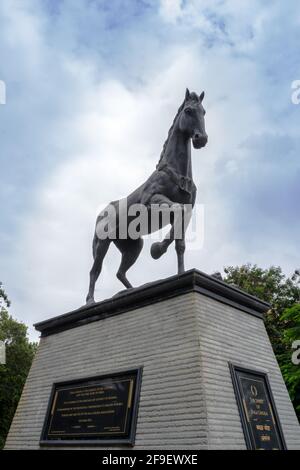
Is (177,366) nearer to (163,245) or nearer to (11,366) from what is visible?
(163,245)

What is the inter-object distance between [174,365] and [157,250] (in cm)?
229

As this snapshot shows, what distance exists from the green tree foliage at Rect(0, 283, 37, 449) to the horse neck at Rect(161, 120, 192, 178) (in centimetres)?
2063

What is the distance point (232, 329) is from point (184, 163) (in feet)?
11.0

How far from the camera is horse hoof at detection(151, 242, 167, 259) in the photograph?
22.6 ft

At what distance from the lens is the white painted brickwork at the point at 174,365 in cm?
462

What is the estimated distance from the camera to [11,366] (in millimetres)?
28375

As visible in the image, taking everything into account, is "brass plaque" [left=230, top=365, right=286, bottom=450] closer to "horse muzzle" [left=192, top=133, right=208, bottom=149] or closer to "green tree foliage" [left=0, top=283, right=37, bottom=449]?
"horse muzzle" [left=192, top=133, right=208, bottom=149]

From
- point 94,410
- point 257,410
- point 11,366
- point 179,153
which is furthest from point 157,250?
point 11,366

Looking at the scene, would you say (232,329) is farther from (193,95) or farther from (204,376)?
(193,95)

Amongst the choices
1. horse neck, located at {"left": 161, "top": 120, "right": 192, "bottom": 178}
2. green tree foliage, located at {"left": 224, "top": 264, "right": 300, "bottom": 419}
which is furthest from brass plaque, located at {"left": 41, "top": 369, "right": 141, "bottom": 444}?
green tree foliage, located at {"left": 224, "top": 264, "right": 300, "bottom": 419}

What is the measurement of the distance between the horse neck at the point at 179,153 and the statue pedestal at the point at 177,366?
254 centimetres

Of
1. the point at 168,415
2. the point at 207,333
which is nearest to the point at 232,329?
the point at 207,333

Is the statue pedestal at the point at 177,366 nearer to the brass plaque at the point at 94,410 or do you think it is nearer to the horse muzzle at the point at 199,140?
the brass plaque at the point at 94,410

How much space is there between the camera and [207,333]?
535 cm
